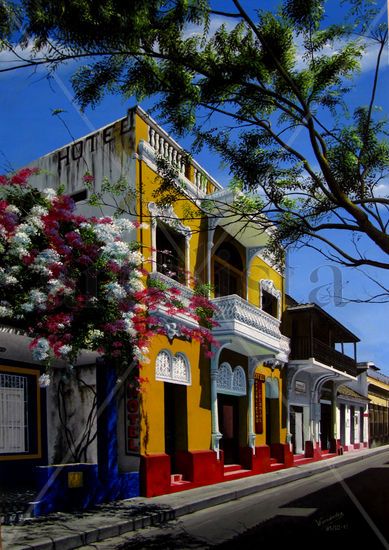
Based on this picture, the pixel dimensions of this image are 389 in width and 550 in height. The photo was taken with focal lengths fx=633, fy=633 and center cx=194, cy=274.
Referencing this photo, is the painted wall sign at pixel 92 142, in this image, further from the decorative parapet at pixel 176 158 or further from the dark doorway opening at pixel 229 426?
the dark doorway opening at pixel 229 426

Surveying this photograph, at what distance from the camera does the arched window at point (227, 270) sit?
59.7ft

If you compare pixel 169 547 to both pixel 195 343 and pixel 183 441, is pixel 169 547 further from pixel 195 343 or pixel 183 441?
pixel 195 343

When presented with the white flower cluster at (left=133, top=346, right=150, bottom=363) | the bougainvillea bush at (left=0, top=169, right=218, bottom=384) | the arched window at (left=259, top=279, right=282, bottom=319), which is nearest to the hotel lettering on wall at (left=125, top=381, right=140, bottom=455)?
the white flower cluster at (left=133, top=346, right=150, bottom=363)

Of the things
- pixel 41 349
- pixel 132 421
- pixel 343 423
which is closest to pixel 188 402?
pixel 132 421

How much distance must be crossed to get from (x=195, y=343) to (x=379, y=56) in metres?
9.88

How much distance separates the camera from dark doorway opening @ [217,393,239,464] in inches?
739

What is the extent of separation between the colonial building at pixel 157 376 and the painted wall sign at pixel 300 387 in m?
5.44

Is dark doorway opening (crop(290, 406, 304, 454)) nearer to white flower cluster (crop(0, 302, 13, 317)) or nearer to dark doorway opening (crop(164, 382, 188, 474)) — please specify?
dark doorway opening (crop(164, 382, 188, 474))

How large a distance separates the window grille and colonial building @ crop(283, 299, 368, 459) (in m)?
13.0

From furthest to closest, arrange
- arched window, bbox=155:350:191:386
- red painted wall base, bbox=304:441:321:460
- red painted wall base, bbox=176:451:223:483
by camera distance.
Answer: red painted wall base, bbox=304:441:321:460 → red painted wall base, bbox=176:451:223:483 → arched window, bbox=155:350:191:386

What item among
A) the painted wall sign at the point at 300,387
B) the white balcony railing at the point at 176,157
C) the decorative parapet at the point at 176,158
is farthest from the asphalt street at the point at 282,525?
the painted wall sign at the point at 300,387

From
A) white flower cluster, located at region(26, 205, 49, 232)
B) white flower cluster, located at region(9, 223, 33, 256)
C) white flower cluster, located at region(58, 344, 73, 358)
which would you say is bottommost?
white flower cluster, located at region(58, 344, 73, 358)

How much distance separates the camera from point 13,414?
504 inches

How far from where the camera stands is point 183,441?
15266mm
